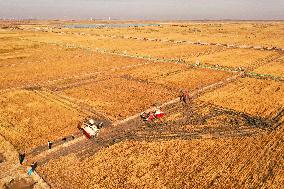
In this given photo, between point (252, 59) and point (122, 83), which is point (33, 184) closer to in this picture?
point (122, 83)

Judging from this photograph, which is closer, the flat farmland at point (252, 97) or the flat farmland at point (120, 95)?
the flat farmland at point (252, 97)

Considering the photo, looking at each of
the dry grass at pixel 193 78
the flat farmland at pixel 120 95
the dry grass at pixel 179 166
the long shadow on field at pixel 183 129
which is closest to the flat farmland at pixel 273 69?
the dry grass at pixel 193 78

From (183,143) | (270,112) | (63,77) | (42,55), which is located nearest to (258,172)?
(183,143)

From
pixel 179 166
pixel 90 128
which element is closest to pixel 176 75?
pixel 90 128

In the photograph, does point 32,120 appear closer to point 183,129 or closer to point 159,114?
point 159,114

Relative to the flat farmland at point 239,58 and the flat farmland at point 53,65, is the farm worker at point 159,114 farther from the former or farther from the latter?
the flat farmland at point 239,58

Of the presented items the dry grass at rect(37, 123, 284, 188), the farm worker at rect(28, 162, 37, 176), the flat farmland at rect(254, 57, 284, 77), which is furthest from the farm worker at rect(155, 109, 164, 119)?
the flat farmland at rect(254, 57, 284, 77)

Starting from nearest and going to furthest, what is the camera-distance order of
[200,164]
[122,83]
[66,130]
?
[200,164], [66,130], [122,83]
